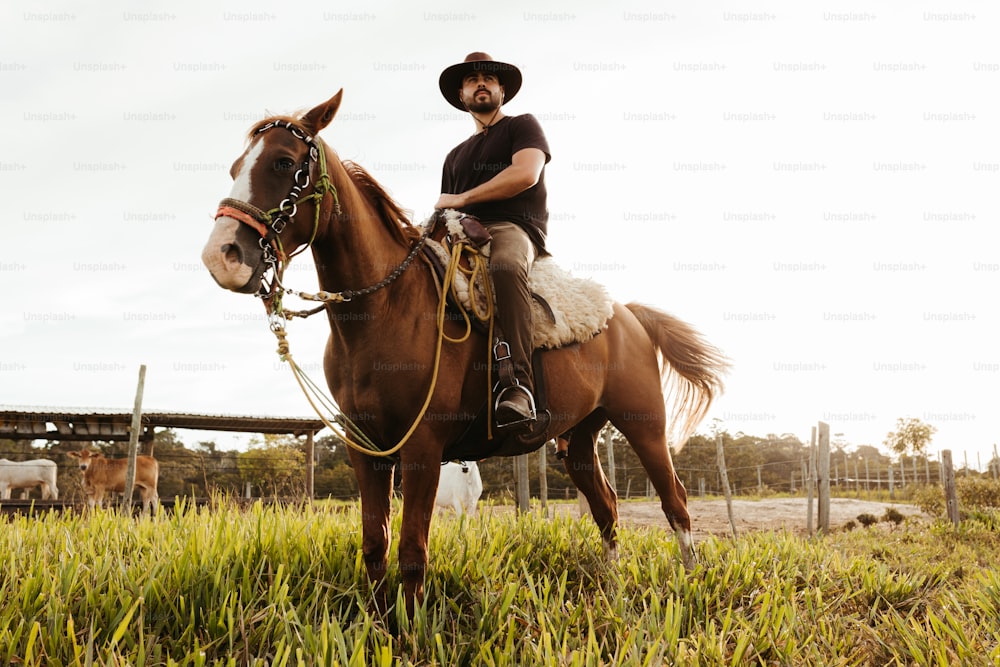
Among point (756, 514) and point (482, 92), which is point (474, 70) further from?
point (756, 514)

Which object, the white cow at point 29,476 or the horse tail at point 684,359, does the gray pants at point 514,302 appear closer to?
the horse tail at point 684,359

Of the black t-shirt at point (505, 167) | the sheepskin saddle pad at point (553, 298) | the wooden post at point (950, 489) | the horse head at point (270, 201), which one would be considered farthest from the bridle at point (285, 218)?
the wooden post at point (950, 489)

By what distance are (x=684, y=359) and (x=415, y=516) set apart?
294 centimetres

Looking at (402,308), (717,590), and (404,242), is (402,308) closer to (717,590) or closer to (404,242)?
(404,242)

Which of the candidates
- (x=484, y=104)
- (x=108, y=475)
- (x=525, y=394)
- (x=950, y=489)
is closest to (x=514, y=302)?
(x=525, y=394)

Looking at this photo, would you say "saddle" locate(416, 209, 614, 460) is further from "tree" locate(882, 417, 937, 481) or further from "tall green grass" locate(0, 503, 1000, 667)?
"tree" locate(882, 417, 937, 481)

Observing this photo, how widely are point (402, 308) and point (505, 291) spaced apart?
63 cm

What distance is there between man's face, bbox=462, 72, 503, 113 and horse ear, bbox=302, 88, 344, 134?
1387 millimetres

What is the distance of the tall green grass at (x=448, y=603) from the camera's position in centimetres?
270

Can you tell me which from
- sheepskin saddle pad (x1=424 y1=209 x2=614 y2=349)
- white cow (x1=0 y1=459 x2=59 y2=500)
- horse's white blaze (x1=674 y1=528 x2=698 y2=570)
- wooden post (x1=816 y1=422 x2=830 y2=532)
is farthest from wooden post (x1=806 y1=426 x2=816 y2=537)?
white cow (x1=0 y1=459 x2=59 y2=500)

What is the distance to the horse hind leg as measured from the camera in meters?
4.87

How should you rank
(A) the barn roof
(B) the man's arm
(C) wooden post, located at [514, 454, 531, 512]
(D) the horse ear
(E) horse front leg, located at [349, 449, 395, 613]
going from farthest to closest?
(A) the barn roof
(C) wooden post, located at [514, 454, 531, 512]
(B) the man's arm
(E) horse front leg, located at [349, 449, 395, 613]
(D) the horse ear

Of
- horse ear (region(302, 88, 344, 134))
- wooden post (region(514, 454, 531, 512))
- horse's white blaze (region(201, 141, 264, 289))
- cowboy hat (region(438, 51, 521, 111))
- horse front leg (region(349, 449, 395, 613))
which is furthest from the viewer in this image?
wooden post (region(514, 454, 531, 512))

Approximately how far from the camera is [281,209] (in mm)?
2643
